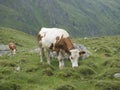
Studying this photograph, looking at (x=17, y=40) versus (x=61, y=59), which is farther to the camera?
(x=17, y=40)

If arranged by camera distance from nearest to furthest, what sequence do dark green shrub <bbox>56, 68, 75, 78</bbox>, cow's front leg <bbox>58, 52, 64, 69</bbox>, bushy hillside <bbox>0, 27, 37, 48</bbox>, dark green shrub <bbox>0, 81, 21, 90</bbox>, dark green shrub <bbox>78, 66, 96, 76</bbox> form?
dark green shrub <bbox>0, 81, 21, 90</bbox>, dark green shrub <bbox>56, 68, 75, 78</bbox>, dark green shrub <bbox>78, 66, 96, 76</bbox>, cow's front leg <bbox>58, 52, 64, 69</bbox>, bushy hillside <bbox>0, 27, 37, 48</bbox>

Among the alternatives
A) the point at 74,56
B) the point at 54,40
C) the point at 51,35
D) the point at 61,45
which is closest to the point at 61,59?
the point at 61,45

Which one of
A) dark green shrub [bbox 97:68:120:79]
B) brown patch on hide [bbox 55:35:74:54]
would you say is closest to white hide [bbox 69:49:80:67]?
brown patch on hide [bbox 55:35:74:54]

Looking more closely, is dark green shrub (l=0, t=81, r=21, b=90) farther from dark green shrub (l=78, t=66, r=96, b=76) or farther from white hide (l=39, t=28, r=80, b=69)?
white hide (l=39, t=28, r=80, b=69)

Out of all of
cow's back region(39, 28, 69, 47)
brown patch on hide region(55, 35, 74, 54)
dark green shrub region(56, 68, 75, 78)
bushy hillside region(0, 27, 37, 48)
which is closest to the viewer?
dark green shrub region(56, 68, 75, 78)

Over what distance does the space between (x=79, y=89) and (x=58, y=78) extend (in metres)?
2.88

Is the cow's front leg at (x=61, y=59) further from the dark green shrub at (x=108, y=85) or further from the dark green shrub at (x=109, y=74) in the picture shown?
the dark green shrub at (x=108, y=85)

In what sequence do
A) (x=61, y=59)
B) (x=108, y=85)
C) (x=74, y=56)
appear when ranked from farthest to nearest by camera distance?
(x=61, y=59) < (x=74, y=56) < (x=108, y=85)

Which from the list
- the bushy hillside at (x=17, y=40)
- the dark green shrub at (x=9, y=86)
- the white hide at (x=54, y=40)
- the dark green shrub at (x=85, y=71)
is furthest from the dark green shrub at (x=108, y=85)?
the bushy hillside at (x=17, y=40)

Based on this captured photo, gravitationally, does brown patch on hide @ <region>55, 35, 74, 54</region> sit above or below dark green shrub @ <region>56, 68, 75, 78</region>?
above

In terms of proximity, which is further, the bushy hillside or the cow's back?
the bushy hillside

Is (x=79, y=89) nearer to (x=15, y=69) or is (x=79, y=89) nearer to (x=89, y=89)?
(x=89, y=89)

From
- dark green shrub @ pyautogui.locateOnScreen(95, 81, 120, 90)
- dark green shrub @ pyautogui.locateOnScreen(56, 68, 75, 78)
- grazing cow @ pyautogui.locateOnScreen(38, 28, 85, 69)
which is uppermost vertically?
grazing cow @ pyautogui.locateOnScreen(38, 28, 85, 69)

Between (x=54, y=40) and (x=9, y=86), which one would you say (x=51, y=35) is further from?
(x=9, y=86)
